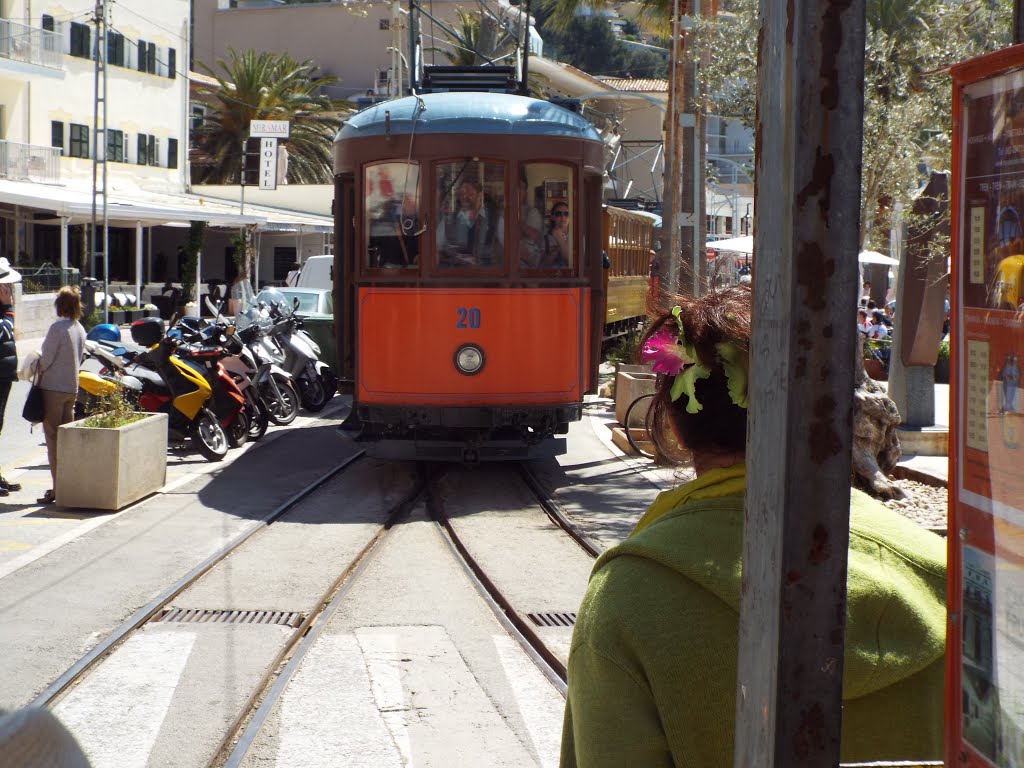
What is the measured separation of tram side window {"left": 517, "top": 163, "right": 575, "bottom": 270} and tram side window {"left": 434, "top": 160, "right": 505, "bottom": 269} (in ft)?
0.64

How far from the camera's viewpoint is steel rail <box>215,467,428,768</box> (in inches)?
205

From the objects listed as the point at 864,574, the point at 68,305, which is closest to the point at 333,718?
the point at 864,574

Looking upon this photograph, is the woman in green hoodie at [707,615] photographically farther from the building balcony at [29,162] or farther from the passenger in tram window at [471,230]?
the building balcony at [29,162]

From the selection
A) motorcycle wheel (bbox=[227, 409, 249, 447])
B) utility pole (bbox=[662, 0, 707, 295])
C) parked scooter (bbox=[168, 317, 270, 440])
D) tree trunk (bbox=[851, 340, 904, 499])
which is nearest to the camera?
tree trunk (bbox=[851, 340, 904, 499])

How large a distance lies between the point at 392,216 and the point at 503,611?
5.24 m

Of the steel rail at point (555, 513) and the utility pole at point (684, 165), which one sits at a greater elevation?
the utility pole at point (684, 165)

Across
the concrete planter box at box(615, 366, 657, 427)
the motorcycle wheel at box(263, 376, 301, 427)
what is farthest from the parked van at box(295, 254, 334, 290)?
the concrete planter box at box(615, 366, 657, 427)

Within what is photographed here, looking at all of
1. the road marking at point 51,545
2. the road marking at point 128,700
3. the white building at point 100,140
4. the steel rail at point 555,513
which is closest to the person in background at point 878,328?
the steel rail at point 555,513

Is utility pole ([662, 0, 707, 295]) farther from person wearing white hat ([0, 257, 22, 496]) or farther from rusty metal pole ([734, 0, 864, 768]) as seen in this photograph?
rusty metal pole ([734, 0, 864, 768])

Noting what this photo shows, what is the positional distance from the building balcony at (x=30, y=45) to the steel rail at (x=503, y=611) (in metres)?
28.7

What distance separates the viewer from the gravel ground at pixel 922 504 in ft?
35.2

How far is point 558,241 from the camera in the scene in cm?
1208

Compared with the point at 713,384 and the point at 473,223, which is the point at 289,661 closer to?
the point at 713,384

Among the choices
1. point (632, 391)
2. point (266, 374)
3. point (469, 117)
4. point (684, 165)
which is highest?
point (684, 165)
